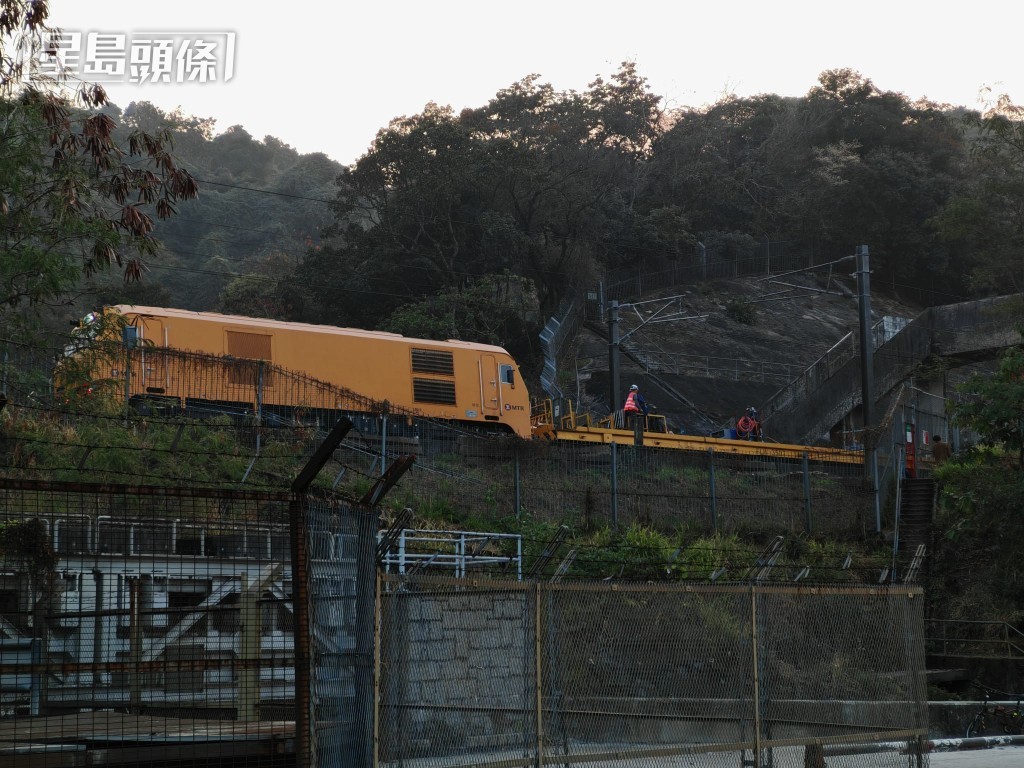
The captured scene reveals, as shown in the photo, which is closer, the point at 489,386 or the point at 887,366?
the point at 489,386

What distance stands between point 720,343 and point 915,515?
27.7 m

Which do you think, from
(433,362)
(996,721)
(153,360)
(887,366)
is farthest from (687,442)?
(996,721)

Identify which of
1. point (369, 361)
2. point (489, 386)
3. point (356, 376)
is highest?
point (369, 361)

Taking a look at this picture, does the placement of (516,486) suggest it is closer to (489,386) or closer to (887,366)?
(489,386)

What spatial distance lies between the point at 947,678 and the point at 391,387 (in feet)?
55.1

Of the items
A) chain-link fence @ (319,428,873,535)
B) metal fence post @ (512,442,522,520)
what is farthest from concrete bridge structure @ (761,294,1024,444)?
metal fence post @ (512,442,522,520)

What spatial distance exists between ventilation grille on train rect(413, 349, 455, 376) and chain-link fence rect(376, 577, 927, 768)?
834 inches

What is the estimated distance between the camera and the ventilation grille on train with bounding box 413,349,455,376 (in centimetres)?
3400

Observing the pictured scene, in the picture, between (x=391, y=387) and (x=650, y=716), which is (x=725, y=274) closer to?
(x=391, y=387)

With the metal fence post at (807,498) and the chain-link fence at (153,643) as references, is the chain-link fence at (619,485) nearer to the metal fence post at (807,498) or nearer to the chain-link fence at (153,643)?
the metal fence post at (807,498)

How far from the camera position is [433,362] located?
34312 mm

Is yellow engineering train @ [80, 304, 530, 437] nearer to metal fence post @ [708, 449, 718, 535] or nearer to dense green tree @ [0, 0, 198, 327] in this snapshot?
metal fence post @ [708, 449, 718, 535]

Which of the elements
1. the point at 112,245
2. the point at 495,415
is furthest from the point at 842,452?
the point at 112,245

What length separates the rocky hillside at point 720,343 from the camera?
53.5 meters
